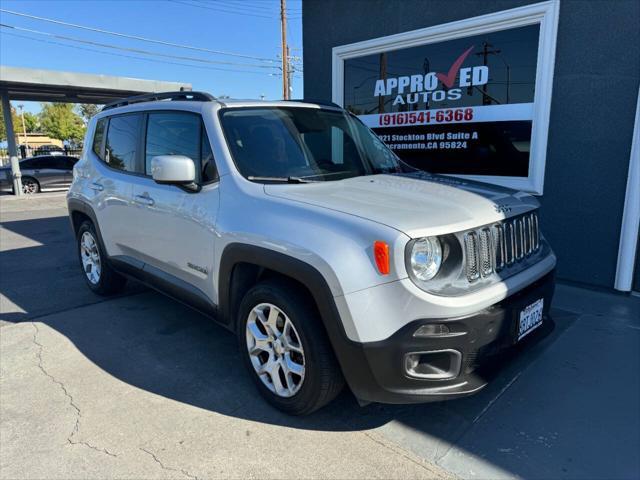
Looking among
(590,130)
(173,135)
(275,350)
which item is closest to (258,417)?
(275,350)

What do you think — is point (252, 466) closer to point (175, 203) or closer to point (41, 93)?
point (175, 203)

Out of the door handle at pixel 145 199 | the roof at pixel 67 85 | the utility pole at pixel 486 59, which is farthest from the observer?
the roof at pixel 67 85

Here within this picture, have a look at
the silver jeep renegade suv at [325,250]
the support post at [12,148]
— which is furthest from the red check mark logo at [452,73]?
the support post at [12,148]

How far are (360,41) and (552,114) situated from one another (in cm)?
300

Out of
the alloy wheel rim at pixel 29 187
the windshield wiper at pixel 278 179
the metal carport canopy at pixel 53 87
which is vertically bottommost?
the alloy wheel rim at pixel 29 187

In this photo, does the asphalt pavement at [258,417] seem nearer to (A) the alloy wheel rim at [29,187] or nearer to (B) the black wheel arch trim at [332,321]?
(B) the black wheel arch trim at [332,321]

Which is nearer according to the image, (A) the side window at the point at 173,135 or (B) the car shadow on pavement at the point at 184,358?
(B) the car shadow on pavement at the point at 184,358

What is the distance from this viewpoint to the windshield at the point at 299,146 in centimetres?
320

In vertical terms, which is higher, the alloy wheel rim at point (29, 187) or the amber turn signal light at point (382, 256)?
the amber turn signal light at point (382, 256)

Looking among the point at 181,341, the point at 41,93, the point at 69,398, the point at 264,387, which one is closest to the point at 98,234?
the point at 181,341

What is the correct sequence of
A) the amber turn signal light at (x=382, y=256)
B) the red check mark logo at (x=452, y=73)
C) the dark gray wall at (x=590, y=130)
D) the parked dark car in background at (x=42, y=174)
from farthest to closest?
1. the parked dark car in background at (x=42, y=174)
2. the red check mark logo at (x=452, y=73)
3. the dark gray wall at (x=590, y=130)
4. the amber turn signal light at (x=382, y=256)

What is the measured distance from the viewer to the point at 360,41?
688 centimetres

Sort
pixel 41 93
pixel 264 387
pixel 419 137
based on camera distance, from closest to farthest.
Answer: pixel 264 387, pixel 419 137, pixel 41 93

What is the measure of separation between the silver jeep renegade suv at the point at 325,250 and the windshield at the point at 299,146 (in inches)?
0.5
